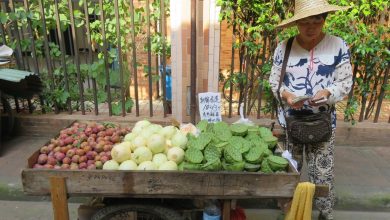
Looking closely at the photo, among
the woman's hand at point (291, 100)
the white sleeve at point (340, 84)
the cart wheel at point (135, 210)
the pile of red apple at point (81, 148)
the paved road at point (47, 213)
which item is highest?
the white sleeve at point (340, 84)

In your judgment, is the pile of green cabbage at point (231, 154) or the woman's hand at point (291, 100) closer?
the pile of green cabbage at point (231, 154)

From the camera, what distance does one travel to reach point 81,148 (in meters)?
2.41

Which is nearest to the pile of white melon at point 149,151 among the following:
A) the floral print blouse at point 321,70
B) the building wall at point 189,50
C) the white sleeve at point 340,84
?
the floral print blouse at point 321,70

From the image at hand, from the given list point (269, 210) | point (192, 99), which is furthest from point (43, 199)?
point (269, 210)

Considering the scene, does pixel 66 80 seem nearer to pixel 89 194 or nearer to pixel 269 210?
pixel 89 194

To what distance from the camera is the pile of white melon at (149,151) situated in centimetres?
222

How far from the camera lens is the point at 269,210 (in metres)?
3.33

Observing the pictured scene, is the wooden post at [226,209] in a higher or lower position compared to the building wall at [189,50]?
lower

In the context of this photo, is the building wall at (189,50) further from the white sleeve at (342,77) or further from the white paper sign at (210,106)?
the white sleeve at (342,77)

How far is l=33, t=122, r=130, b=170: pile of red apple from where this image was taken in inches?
89.4

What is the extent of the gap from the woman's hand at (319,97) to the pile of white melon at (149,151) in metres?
0.96

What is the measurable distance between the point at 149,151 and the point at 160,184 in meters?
0.28

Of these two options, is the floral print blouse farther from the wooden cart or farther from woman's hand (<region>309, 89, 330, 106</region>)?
the wooden cart

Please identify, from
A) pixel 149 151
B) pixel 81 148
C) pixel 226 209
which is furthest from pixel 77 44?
pixel 226 209
